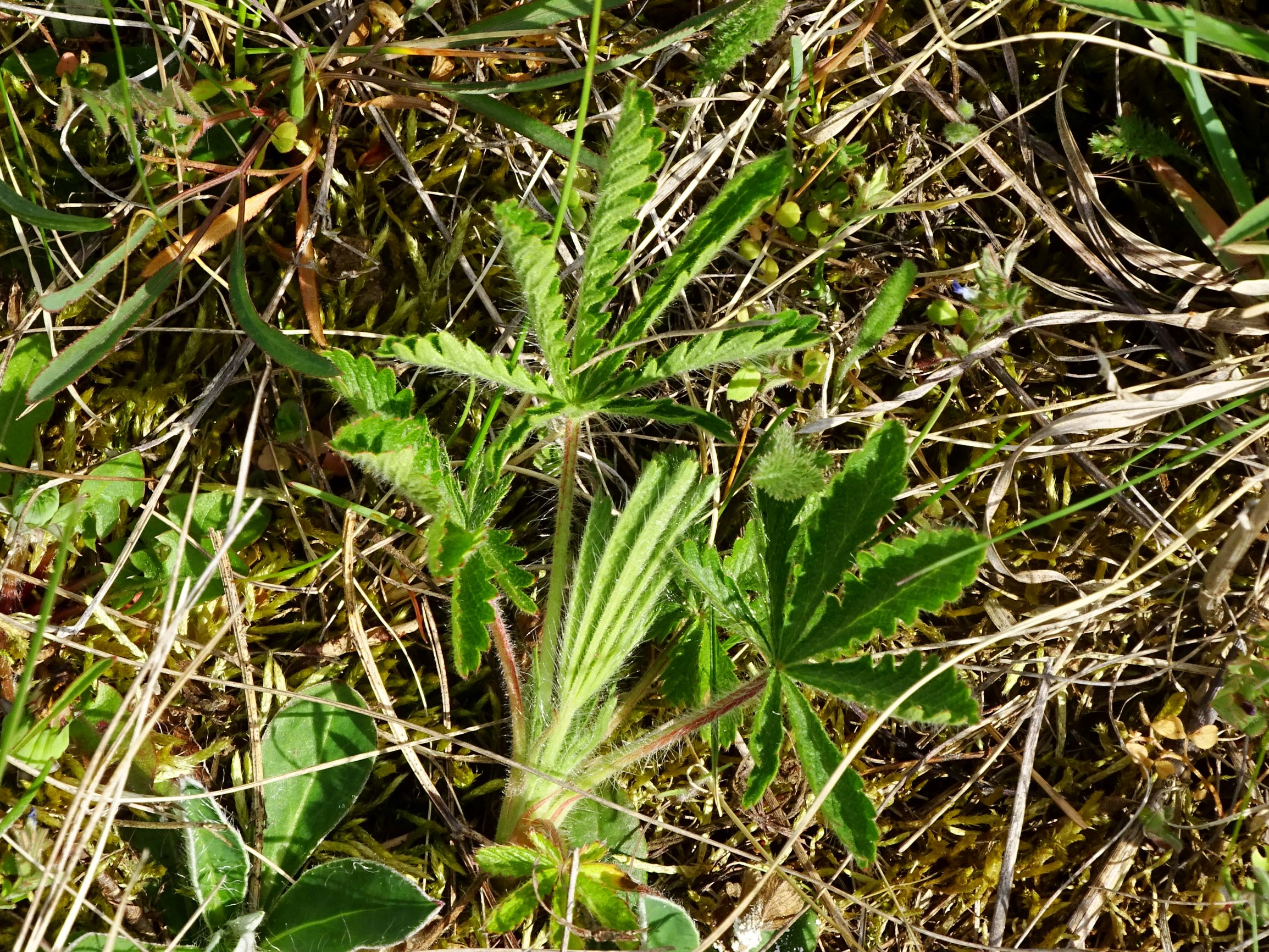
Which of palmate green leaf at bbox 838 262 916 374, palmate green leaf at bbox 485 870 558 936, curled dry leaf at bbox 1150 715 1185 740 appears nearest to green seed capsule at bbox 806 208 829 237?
palmate green leaf at bbox 838 262 916 374

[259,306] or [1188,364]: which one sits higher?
[259,306]

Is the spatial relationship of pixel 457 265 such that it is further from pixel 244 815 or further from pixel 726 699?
pixel 244 815

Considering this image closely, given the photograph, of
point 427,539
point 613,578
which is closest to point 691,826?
point 613,578

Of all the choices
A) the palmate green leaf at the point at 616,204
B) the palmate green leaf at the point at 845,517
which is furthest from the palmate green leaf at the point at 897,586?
the palmate green leaf at the point at 616,204

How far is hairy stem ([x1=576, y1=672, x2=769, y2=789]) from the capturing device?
6.02ft

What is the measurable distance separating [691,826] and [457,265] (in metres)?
1.29

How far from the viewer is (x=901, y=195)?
2160 millimetres

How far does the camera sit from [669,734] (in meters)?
1.88

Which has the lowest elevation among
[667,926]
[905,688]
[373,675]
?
[667,926]

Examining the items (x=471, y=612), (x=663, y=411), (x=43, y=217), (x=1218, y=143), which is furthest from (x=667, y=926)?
(x=1218, y=143)

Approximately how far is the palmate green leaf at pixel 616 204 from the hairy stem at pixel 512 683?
541 millimetres

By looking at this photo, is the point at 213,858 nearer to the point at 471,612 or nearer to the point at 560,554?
the point at 471,612

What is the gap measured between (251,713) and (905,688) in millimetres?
1268

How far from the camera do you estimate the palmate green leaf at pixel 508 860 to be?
1.80m
